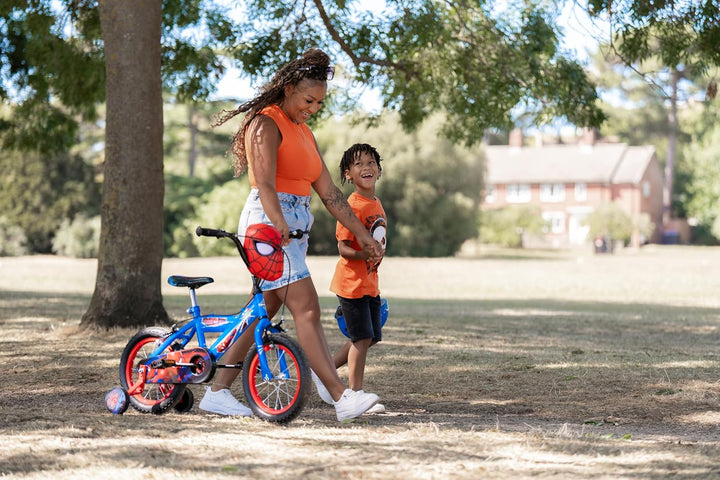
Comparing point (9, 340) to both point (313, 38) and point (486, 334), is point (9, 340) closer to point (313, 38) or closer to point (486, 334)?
point (486, 334)

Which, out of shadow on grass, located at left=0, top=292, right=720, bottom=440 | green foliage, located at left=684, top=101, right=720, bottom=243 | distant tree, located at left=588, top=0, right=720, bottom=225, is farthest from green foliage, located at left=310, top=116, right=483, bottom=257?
distant tree, located at left=588, top=0, right=720, bottom=225

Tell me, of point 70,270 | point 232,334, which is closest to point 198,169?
point 70,270

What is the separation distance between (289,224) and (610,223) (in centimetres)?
5940

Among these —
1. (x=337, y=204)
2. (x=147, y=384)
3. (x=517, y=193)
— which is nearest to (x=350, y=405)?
(x=337, y=204)

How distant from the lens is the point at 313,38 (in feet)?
45.1

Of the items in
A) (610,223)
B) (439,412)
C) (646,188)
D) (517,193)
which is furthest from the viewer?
(517,193)

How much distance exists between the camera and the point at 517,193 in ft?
253

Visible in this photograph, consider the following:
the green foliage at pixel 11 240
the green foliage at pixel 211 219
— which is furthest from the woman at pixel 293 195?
the green foliage at pixel 11 240

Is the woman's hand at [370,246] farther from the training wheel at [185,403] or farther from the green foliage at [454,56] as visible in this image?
the green foliage at [454,56]

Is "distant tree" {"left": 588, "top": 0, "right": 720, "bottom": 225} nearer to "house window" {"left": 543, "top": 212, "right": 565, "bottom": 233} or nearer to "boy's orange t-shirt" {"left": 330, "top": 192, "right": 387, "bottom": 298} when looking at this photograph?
"boy's orange t-shirt" {"left": 330, "top": 192, "right": 387, "bottom": 298}

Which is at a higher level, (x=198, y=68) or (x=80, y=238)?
(x=198, y=68)

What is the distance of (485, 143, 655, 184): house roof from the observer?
73938 mm

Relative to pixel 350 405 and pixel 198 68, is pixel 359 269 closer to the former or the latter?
pixel 350 405

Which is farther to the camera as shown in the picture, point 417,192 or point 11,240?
point 417,192
